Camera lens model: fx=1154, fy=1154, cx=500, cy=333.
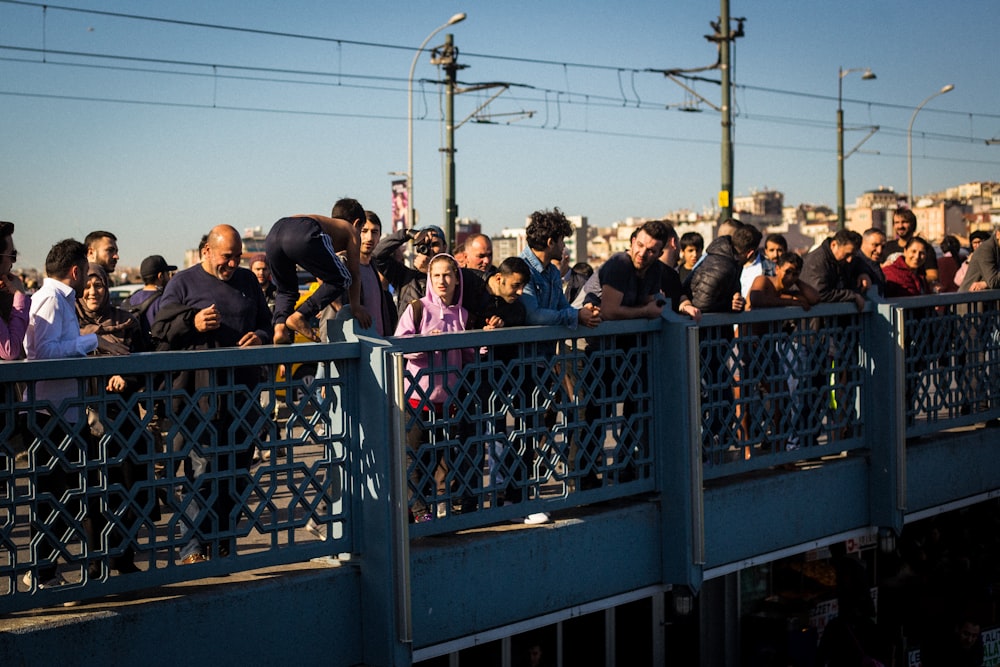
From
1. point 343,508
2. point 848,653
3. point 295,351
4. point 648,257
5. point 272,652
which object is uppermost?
point 648,257

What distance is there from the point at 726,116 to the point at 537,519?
1846cm

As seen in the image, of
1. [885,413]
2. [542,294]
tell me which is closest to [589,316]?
[542,294]

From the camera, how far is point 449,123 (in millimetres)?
26875

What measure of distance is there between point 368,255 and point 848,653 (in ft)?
16.1

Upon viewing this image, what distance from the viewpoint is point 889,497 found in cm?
796

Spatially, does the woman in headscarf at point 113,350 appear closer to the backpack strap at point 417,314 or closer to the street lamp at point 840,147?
the backpack strap at point 417,314

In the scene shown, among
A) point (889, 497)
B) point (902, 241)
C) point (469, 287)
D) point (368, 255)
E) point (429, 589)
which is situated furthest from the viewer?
point (902, 241)

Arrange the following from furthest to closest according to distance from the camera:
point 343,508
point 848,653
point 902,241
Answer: point 902,241
point 848,653
point 343,508

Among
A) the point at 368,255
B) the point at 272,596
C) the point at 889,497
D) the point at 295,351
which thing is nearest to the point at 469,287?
the point at 368,255

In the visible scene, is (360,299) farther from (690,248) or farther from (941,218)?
(941,218)

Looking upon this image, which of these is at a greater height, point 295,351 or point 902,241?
point 902,241

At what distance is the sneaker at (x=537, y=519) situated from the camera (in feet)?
19.7

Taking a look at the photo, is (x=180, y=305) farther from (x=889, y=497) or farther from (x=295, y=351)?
(x=889, y=497)

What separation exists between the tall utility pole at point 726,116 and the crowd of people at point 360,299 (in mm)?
14372
